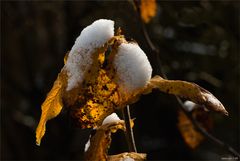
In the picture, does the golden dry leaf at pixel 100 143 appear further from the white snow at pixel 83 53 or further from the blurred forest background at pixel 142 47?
the blurred forest background at pixel 142 47

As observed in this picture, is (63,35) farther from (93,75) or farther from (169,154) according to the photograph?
(93,75)

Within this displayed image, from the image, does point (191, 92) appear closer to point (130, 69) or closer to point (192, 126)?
point (130, 69)

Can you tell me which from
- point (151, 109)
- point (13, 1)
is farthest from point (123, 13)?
point (151, 109)

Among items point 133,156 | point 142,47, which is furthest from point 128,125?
point 142,47

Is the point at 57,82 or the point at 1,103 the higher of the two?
the point at 57,82

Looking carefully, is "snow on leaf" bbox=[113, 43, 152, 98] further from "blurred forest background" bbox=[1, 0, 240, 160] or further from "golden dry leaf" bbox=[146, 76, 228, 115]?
"blurred forest background" bbox=[1, 0, 240, 160]

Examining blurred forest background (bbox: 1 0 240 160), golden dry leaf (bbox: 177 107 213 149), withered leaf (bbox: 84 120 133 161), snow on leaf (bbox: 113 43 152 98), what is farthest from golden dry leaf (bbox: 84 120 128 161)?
blurred forest background (bbox: 1 0 240 160)
